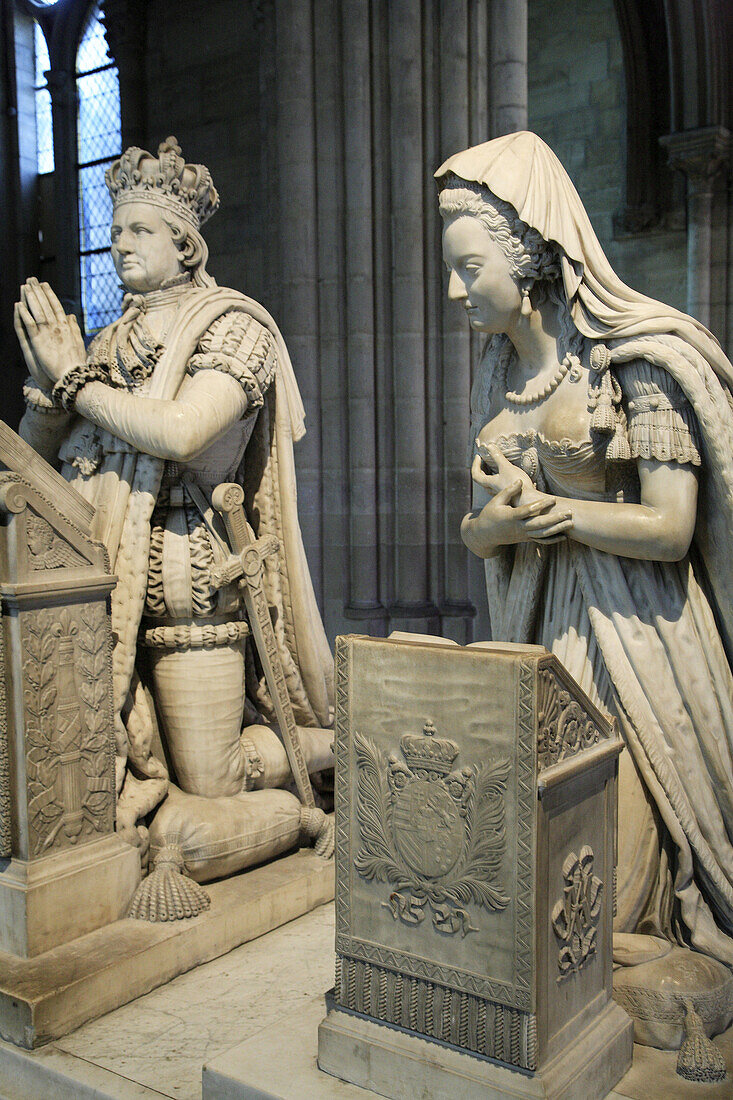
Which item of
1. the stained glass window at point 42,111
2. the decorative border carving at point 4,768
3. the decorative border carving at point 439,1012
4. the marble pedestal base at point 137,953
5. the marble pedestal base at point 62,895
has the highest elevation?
the stained glass window at point 42,111

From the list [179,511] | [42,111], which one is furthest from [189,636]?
[42,111]

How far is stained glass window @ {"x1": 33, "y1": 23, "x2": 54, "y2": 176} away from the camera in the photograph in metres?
9.70

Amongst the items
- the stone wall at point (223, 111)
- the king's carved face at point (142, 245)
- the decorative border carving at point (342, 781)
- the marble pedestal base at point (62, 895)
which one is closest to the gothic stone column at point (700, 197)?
the stone wall at point (223, 111)

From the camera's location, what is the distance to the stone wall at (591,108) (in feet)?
34.2

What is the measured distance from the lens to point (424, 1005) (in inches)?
74.5

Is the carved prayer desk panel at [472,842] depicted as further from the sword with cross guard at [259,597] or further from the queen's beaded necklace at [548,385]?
the sword with cross guard at [259,597]

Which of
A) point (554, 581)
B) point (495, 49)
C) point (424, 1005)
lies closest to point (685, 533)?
point (554, 581)

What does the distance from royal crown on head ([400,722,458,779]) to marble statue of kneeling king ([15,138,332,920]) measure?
1330 millimetres

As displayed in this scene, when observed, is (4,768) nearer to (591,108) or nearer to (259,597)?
(259,597)

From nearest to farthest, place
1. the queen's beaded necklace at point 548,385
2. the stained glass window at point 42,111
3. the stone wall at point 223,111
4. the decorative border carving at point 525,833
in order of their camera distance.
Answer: the decorative border carving at point 525,833
the queen's beaded necklace at point 548,385
the stone wall at point 223,111
the stained glass window at point 42,111

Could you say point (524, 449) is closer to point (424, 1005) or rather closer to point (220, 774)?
point (424, 1005)

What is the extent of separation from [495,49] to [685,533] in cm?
464

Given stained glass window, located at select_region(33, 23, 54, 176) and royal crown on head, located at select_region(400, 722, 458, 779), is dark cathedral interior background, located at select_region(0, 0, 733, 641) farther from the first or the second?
royal crown on head, located at select_region(400, 722, 458, 779)

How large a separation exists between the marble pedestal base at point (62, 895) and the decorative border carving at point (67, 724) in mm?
47
